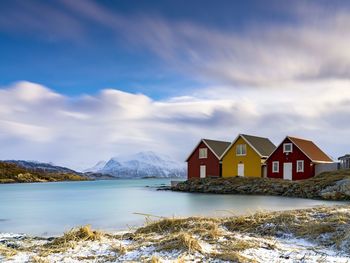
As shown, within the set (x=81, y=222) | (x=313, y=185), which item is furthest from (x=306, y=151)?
(x=81, y=222)

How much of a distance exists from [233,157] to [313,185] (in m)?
11.6

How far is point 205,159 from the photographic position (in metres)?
36.7

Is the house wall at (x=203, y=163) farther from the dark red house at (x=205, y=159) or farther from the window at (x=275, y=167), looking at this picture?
the window at (x=275, y=167)

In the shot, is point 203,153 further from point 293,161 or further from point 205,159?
point 293,161

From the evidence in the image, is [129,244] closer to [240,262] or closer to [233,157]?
[240,262]

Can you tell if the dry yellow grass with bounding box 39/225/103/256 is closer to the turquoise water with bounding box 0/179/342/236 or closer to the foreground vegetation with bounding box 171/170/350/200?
the turquoise water with bounding box 0/179/342/236

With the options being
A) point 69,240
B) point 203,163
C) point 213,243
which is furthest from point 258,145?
point 69,240

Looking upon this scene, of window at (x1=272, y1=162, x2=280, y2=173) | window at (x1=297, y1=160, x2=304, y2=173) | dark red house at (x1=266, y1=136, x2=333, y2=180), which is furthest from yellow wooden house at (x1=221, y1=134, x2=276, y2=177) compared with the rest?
window at (x1=297, y1=160, x2=304, y2=173)

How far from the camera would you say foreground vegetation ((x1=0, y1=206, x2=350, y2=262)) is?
4637 millimetres

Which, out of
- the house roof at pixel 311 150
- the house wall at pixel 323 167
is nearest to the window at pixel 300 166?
the house roof at pixel 311 150

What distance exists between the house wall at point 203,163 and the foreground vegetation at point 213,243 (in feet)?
95.2

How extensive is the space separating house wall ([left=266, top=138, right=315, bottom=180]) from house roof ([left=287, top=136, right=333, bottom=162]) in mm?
323

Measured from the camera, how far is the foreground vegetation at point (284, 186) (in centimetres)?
2124

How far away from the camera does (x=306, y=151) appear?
3150 centimetres
